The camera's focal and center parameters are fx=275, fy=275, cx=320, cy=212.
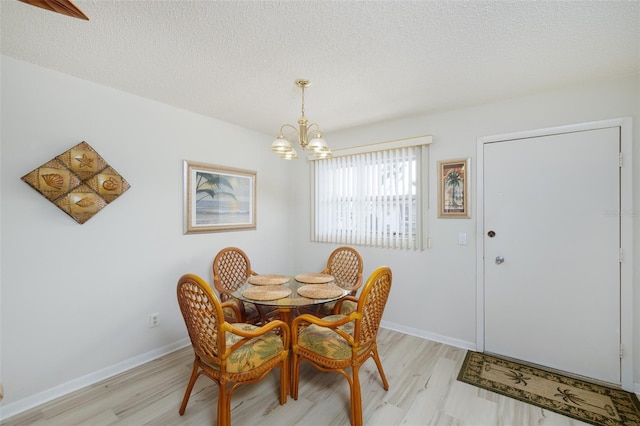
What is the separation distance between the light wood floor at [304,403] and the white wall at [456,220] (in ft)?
2.01

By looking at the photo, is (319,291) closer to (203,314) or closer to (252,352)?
(252,352)

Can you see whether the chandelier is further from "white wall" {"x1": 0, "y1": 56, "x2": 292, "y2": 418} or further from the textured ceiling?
"white wall" {"x1": 0, "y1": 56, "x2": 292, "y2": 418}

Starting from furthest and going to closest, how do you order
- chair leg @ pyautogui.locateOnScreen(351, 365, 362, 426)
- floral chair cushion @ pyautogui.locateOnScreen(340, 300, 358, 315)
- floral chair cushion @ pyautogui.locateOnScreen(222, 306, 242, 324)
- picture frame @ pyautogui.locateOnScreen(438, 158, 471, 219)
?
1. picture frame @ pyautogui.locateOnScreen(438, 158, 471, 219)
2. floral chair cushion @ pyautogui.locateOnScreen(340, 300, 358, 315)
3. floral chair cushion @ pyautogui.locateOnScreen(222, 306, 242, 324)
4. chair leg @ pyautogui.locateOnScreen(351, 365, 362, 426)

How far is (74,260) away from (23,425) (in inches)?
42.4

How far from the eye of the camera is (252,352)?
177cm

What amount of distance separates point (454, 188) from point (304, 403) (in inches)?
93.1

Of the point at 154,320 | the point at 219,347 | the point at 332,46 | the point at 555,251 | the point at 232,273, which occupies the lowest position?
the point at 154,320

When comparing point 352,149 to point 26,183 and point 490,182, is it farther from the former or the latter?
point 26,183

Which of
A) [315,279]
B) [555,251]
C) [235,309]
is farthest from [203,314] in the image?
[555,251]

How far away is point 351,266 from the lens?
3125 millimetres

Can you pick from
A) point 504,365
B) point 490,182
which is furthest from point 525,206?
point 504,365

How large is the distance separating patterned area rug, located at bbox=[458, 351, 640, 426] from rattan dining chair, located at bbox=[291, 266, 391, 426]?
3.50ft

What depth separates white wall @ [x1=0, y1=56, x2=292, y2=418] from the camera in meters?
1.92

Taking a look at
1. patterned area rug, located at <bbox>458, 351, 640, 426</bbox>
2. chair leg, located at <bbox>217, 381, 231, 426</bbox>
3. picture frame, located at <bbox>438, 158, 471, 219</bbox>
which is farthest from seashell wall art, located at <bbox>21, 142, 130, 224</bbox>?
patterned area rug, located at <bbox>458, 351, 640, 426</bbox>
